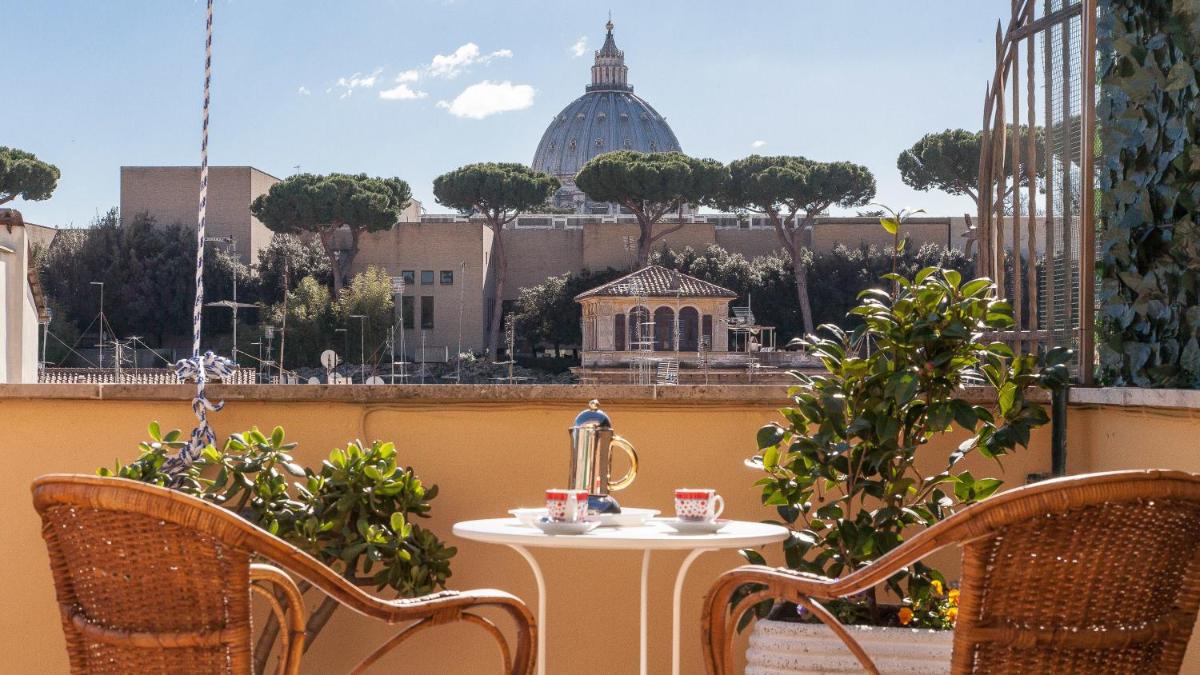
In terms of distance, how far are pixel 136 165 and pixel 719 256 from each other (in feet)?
60.0

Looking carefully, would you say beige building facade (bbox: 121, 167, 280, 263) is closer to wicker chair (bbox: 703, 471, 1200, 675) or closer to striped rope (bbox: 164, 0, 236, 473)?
striped rope (bbox: 164, 0, 236, 473)

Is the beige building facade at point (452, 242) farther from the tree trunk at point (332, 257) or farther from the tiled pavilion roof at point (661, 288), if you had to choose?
the tiled pavilion roof at point (661, 288)

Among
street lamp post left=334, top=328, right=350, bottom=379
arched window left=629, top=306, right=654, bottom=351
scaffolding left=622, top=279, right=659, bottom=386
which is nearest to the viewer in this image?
scaffolding left=622, top=279, right=659, bottom=386

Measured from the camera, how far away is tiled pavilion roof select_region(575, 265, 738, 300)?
35.9m

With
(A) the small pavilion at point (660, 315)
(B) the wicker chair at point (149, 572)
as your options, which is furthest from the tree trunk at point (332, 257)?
(B) the wicker chair at point (149, 572)

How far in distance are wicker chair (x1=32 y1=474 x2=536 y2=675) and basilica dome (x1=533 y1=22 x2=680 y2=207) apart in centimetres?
7023

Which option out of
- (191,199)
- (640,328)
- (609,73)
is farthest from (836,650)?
(609,73)

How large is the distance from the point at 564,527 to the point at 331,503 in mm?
733

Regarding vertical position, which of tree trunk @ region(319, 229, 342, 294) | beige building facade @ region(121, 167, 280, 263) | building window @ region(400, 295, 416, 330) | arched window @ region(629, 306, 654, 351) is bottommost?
arched window @ region(629, 306, 654, 351)

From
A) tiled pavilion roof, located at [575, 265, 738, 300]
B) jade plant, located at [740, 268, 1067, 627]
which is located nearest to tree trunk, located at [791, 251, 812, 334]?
tiled pavilion roof, located at [575, 265, 738, 300]

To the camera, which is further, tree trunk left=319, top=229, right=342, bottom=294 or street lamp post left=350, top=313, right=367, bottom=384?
tree trunk left=319, top=229, right=342, bottom=294

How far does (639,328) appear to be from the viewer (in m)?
35.1

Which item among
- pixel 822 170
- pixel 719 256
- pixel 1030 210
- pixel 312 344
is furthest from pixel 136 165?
pixel 1030 210

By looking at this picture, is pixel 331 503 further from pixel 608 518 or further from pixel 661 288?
pixel 661 288
